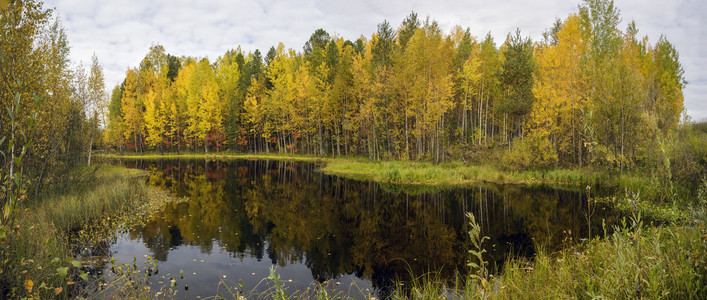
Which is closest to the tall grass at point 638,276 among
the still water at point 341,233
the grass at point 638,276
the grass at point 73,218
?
the grass at point 638,276

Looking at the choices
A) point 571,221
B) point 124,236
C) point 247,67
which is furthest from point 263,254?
point 247,67

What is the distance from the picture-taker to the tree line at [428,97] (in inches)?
930

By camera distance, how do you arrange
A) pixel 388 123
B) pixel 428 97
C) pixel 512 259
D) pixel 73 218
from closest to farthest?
1. pixel 512 259
2. pixel 73 218
3. pixel 428 97
4. pixel 388 123

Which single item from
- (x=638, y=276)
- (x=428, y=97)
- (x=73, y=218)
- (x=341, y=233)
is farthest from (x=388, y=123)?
(x=638, y=276)

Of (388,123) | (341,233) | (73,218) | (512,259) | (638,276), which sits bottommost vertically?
(341,233)

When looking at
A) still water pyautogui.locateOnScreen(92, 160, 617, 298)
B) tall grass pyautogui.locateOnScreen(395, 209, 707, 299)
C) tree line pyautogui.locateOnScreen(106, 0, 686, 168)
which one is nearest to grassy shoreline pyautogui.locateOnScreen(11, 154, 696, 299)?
tall grass pyautogui.locateOnScreen(395, 209, 707, 299)

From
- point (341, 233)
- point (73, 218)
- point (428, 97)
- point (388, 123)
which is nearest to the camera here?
point (73, 218)

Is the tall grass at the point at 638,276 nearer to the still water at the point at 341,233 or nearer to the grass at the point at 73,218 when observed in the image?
the still water at the point at 341,233

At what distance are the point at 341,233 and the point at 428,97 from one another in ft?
65.9

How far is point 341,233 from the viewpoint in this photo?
1185cm

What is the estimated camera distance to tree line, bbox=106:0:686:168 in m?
23.6

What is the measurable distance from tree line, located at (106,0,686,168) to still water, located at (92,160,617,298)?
4.88m

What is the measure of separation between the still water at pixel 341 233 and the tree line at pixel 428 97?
4885mm

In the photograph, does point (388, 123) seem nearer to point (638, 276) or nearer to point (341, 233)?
point (341, 233)
